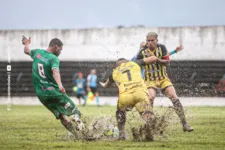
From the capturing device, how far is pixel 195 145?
35.4ft

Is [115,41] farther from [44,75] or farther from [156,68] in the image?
[44,75]

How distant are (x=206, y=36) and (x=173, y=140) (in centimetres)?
2380

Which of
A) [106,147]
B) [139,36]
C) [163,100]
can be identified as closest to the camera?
[106,147]

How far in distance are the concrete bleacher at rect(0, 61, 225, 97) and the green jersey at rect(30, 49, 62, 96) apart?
20544 millimetres

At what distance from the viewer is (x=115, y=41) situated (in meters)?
37.0

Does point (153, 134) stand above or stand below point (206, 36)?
below

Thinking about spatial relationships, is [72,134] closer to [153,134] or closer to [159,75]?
[153,134]

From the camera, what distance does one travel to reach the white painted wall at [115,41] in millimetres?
34594

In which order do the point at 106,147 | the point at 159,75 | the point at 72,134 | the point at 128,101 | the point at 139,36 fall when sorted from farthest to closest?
the point at 139,36, the point at 159,75, the point at 72,134, the point at 128,101, the point at 106,147

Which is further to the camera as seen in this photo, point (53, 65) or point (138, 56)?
point (138, 56)

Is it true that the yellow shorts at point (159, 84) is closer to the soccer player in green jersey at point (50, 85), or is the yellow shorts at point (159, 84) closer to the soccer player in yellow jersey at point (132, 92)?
the soccer player in yellow jersey at point (132, 92)

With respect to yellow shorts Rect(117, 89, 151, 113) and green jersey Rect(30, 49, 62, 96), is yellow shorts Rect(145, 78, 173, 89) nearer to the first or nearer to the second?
yellow shorts Rect(117, 89, 151, 113)

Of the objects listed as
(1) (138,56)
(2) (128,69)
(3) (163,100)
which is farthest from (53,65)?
(3) (163,100)

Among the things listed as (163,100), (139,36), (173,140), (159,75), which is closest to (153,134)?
(173,140)
